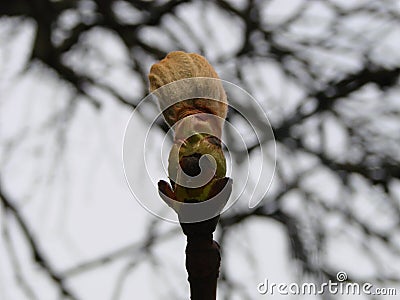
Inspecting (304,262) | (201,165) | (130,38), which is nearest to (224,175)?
(201,165)

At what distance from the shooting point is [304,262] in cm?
158

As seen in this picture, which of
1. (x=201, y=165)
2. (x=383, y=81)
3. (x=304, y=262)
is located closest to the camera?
(x=201, y=165)

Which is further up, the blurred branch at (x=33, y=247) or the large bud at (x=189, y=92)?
the large bud at (x=189, y=92)

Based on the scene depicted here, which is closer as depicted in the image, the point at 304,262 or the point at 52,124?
the point at 304,262

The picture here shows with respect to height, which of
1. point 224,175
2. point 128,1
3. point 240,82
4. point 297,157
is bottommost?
point 297,157

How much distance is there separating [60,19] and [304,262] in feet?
2.70

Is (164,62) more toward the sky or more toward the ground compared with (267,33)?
more toward the sky

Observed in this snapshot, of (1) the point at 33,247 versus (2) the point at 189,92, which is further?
(1) the point at 33,247

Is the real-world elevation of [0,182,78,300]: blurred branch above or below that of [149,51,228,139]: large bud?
below

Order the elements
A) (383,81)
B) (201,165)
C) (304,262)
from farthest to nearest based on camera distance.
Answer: (383,81), (304,262), (201,165)

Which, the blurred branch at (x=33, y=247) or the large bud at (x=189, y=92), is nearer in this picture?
the large bud at (x=189, y=92)

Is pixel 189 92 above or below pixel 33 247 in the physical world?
above

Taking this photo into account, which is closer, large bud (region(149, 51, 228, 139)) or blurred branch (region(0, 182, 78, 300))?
large bud (region(149, 51, 228, 139))

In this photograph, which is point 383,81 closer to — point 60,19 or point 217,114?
point 60,19
